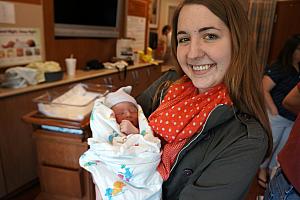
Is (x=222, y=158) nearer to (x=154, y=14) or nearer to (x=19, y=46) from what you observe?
(x=19, y=46)

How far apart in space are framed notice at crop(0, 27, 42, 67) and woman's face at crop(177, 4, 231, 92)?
176 cm

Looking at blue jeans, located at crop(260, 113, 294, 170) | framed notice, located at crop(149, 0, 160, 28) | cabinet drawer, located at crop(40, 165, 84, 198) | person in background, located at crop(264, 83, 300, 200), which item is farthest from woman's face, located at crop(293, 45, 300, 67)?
framed notice, located at crop(149, 0, 160, 28)

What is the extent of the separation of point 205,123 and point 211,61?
0.20m

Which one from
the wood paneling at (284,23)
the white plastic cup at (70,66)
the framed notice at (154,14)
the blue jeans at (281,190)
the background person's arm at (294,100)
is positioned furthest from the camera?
the framed notice at (154,14)

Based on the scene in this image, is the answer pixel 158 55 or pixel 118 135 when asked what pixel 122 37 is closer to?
pixel 158 55

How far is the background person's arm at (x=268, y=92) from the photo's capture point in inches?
81.5

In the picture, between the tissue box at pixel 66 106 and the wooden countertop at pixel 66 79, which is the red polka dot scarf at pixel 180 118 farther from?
the wooden countertop at pixel 66 79

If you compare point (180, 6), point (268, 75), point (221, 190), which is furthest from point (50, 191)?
point (268, 75)

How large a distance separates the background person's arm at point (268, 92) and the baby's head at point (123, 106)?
135 cm

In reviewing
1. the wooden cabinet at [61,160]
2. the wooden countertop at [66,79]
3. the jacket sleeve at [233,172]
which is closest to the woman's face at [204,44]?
the jacket sleeve at [233,172]

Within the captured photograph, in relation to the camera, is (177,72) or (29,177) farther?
(29,177)

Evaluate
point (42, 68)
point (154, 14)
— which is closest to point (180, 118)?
point (42, 68)

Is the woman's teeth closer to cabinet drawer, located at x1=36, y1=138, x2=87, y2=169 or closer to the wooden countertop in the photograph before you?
cabinet drawer, located at x1=36, y1=138, x2=87, y2=169

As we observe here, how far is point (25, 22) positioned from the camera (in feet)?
7.14
